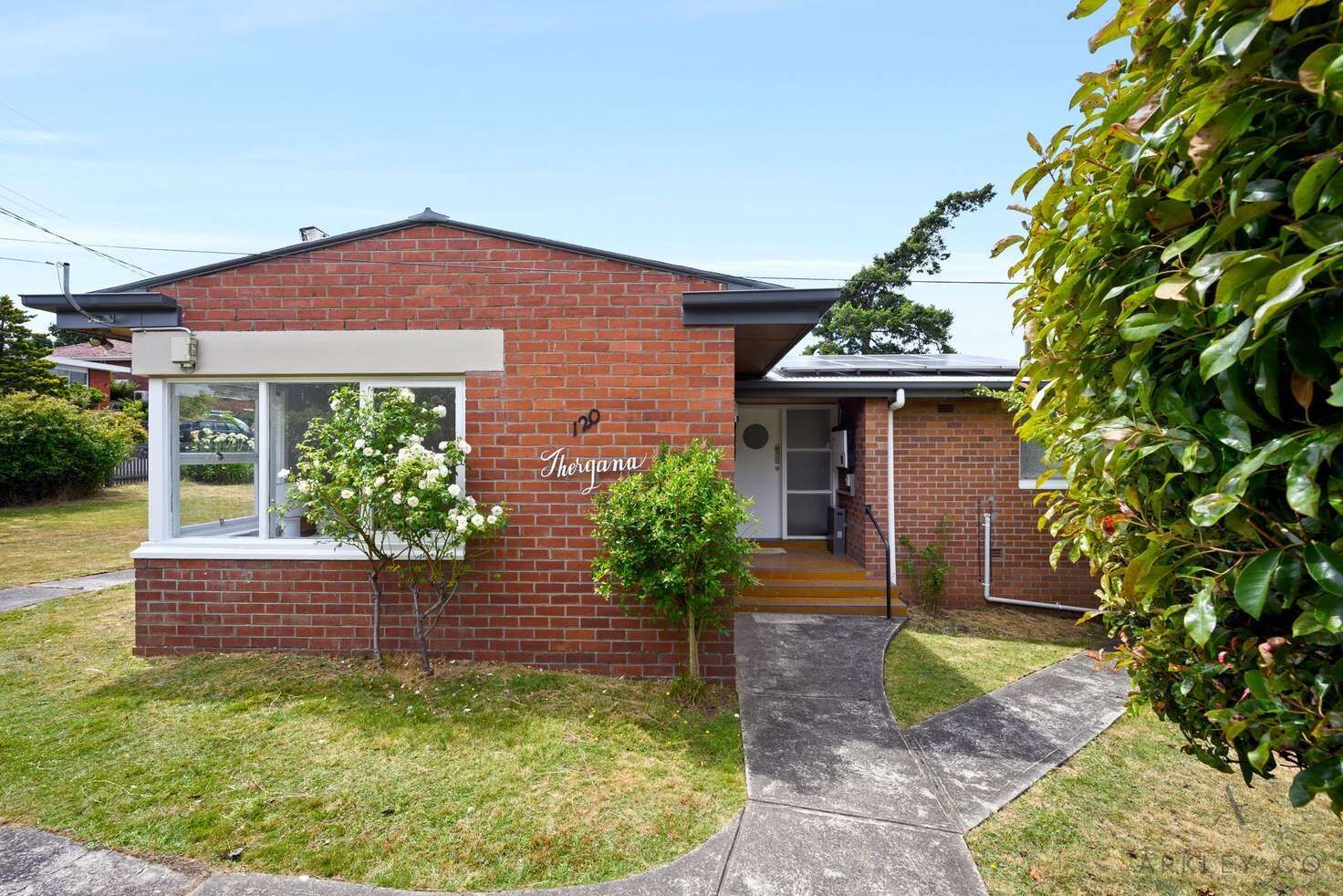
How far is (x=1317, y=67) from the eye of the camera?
1.02m

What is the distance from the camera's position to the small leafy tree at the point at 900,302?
88.1 ft

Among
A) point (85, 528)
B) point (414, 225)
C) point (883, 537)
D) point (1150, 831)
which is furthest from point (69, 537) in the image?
point (1150, 831)

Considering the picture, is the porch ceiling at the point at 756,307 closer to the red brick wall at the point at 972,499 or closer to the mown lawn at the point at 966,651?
the mown lawn at the point at 966,651

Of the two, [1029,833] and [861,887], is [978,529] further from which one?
[861,887]

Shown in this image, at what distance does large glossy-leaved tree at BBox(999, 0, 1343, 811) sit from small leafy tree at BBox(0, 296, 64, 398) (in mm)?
27691

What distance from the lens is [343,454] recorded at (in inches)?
198

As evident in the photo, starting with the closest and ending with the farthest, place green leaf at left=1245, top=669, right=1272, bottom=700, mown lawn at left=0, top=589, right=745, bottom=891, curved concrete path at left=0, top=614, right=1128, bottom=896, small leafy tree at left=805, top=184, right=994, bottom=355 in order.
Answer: green leaf at left=1245, top=669, right=1272, bottom=700, curved concrete path at left=0, top=614, right=1128, bottom=896, mown lawn at left=0, top=589, right=745, bottom=891, small leafy tree at left=805, top=184, right=994, bottom=355

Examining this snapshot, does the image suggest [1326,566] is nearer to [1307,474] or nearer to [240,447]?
[1307,474]

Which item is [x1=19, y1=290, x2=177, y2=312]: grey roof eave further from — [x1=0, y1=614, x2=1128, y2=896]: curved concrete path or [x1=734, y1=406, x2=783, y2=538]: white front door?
[x1=734, y1=406, x2=783, y2=538]: white front door

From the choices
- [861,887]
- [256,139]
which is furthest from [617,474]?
[256,139]

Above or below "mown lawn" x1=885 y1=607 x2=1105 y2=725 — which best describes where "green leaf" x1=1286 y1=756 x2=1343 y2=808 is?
above

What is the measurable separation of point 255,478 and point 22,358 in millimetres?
22928

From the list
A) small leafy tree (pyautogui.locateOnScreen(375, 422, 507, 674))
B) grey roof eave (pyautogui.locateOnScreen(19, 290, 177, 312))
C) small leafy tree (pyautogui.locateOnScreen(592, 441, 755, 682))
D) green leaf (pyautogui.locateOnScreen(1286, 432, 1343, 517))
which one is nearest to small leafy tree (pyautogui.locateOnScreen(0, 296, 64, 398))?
grey roof eave (pyautogui.locateOnScreen(19, 290, 177, 312))

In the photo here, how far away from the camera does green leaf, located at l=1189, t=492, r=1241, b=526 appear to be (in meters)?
1.15
